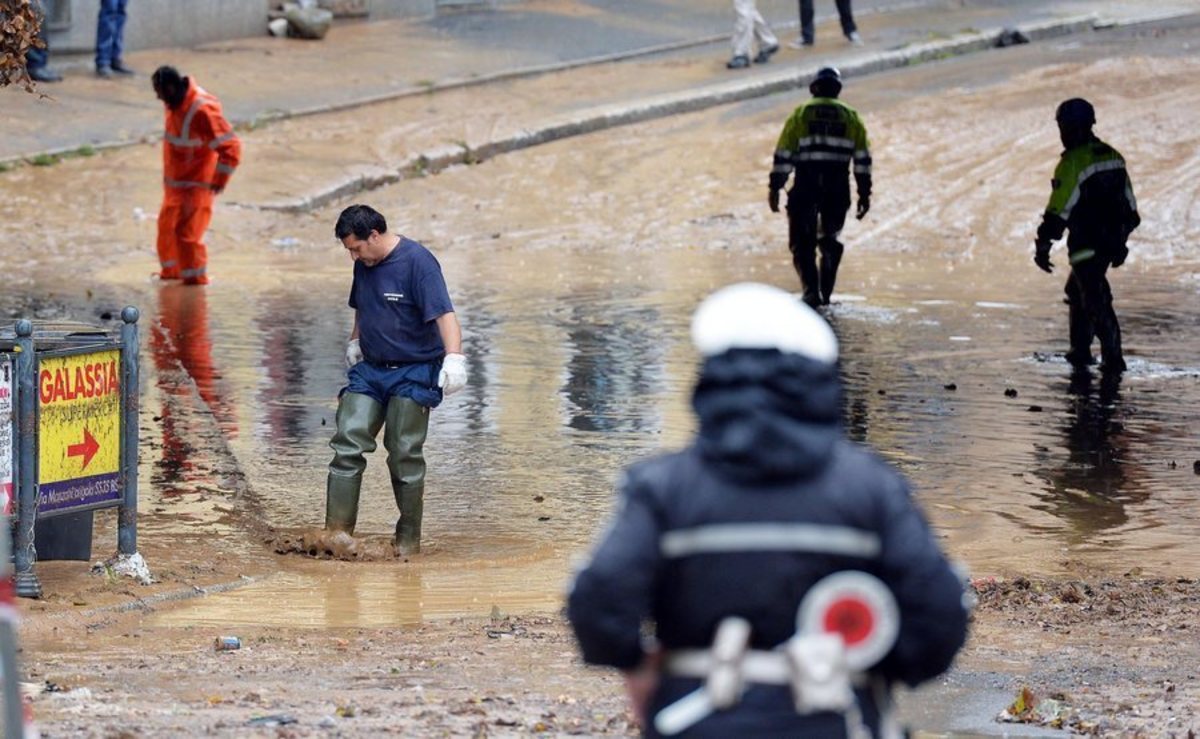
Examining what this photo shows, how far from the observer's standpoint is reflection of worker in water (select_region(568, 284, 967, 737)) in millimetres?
3479

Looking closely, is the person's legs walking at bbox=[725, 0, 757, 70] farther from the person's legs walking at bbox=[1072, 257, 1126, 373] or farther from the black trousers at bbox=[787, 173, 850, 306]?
the person's legs walking at bbox=[1072, 257, 1126, 373]

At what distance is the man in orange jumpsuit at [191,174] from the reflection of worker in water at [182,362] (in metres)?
0.26

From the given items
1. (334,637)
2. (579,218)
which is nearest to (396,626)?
(334,637)

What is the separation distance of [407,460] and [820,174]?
306 inches

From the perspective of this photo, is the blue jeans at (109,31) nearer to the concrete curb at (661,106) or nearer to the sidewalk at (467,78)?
the sidewalk at (467,78)

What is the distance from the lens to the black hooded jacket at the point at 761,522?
137 inches

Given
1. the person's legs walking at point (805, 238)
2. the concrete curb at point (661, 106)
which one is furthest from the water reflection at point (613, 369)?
the concrete curb at point (661, 106)

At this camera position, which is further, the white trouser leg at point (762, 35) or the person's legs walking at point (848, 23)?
the person's legs walking at point (848, 23)

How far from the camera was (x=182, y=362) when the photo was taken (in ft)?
44.1

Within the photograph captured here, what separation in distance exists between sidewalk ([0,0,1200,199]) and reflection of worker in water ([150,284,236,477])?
4.63 metres

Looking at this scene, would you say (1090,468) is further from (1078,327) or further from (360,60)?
(360,60)

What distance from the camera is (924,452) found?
11.1 metres

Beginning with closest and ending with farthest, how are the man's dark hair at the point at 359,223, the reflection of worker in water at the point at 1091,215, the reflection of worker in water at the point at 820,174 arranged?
the man's dark hair at the point at 359,223 → the reflection of worker in water at the point at 1091,215 → the reflection of worker in water at the point at 820,174

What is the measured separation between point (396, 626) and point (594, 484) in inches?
108
